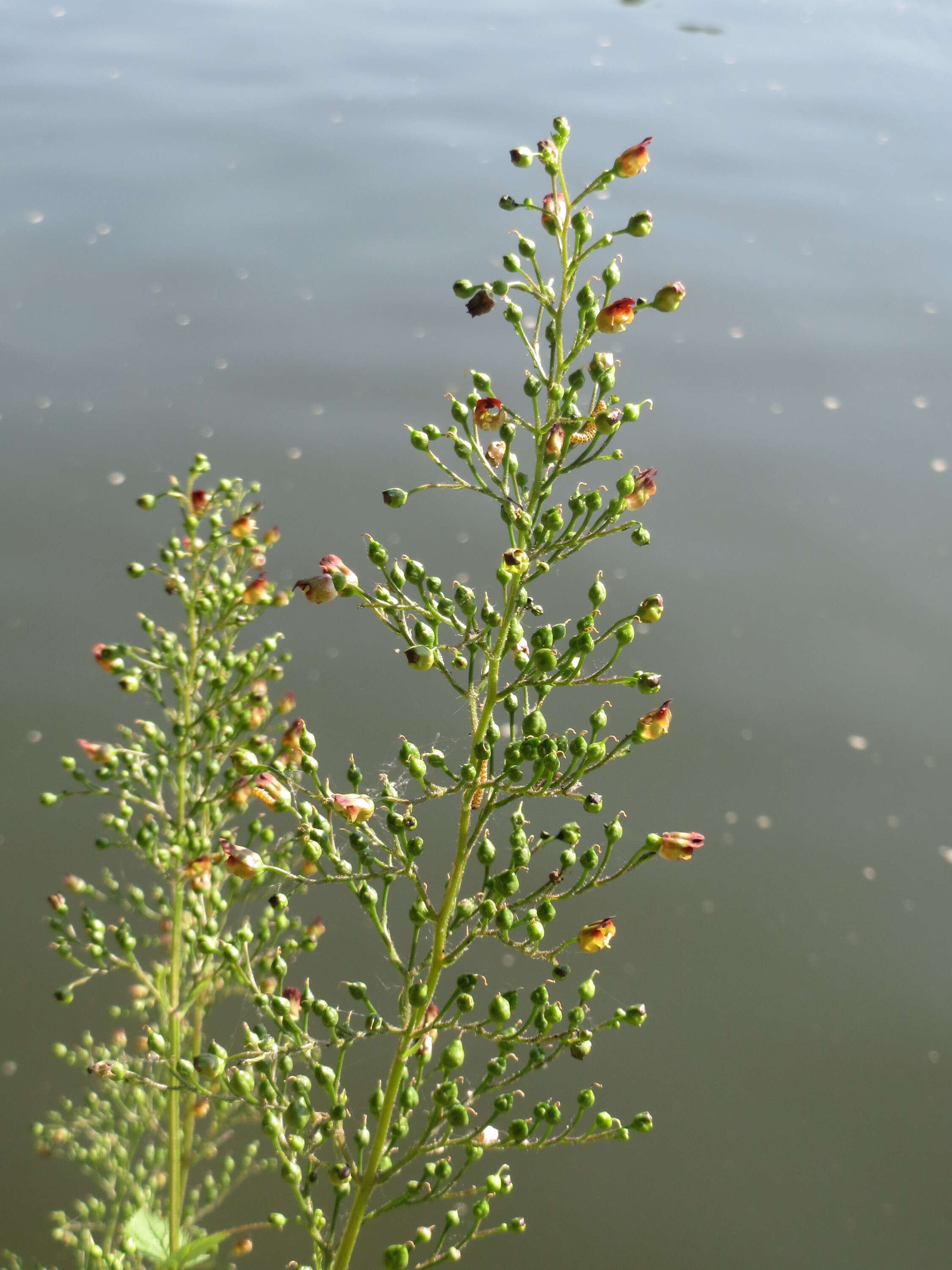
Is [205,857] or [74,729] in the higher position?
[205,857]

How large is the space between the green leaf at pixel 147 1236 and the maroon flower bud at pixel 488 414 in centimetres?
90

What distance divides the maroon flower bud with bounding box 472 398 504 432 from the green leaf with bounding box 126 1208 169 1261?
0.90 metres

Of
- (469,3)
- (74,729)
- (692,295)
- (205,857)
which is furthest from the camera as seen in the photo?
(469,3)

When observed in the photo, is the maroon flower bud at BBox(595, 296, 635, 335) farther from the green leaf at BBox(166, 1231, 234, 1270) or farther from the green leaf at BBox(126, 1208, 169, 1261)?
the green leaf at BBox(126, 1208, 169, 1261)

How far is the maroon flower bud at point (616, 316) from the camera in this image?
0.80m

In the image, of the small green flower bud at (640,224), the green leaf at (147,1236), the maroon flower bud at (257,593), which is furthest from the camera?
the maroon flower bud at (257,593)

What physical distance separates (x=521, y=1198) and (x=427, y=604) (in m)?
1.65

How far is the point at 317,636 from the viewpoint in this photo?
2.81 metres

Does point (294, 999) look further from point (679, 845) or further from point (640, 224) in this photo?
point (640, 224)

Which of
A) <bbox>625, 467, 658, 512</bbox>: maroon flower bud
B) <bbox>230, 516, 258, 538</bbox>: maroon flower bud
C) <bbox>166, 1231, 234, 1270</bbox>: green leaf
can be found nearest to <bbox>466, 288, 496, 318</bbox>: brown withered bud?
<bbox>625, 467, 658, 512</bbox>: maroon flower bud

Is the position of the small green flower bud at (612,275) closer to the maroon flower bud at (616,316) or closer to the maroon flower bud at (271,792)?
the maroon flower bud at (616,316)

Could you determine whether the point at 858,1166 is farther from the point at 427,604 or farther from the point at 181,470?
the point at 181,470

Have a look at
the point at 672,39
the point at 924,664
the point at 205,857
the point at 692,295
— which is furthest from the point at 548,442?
the point at 672,39

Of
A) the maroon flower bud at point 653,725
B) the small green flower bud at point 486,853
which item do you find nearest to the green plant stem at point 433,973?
the small green flower bud at point 486,853
